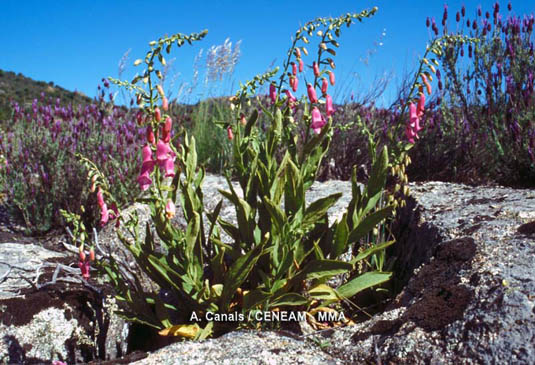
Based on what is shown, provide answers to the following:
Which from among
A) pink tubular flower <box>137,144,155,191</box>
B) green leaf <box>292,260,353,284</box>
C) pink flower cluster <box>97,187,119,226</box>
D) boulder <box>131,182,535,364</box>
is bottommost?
boulder <box>131,182,535,364</box>

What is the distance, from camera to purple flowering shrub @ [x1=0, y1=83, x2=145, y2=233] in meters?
4.84

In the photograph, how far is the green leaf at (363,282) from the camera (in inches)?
98.7

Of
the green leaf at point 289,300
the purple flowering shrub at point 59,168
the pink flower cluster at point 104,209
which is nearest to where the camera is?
the pink flower cluster at point 104,209

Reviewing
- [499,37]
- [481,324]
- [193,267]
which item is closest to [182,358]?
[193,267]

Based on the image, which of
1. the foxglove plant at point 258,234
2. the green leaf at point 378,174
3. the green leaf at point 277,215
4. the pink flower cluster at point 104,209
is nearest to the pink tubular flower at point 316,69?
the foxglove plant at point 258,234

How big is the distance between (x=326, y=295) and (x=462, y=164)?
304cm

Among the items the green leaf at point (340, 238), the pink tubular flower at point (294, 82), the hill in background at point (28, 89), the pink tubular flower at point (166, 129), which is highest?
the hill in background at point (28, 89)

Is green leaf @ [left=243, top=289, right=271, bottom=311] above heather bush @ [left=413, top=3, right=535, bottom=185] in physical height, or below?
below

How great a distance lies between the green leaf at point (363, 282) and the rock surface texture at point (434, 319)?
0.64ft

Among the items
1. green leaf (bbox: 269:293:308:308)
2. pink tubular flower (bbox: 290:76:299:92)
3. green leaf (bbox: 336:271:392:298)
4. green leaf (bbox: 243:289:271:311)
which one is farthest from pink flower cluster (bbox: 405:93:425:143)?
green leaf (bbox: 243:289:271:311)

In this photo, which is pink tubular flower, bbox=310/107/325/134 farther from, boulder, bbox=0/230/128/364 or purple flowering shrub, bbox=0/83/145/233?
purple flowering shrub, bbox=0/83/145/233

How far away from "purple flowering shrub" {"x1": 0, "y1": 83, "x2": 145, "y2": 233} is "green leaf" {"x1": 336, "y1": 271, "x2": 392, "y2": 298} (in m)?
2.68

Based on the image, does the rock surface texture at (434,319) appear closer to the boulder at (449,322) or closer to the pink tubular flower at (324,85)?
the boulder at (449,322)

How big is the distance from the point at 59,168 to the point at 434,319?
4082mm
